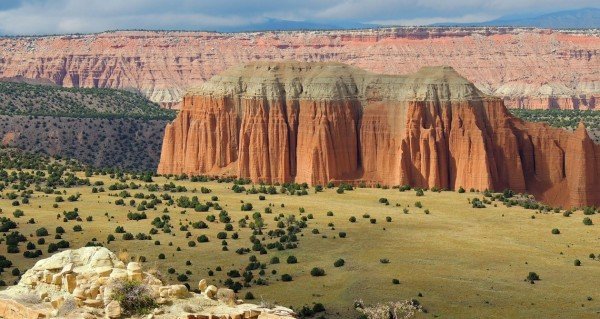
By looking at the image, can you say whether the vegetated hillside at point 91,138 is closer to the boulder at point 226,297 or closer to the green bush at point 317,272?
the green bush at point 317,272

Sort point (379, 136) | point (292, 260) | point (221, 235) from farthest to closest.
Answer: point (379, 136), point (221, 235), point (292, 260)

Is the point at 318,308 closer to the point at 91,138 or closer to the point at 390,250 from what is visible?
the point at 390,250

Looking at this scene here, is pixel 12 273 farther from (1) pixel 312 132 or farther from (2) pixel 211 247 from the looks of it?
(1) pixel 312 132

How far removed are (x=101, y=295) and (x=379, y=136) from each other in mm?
93956

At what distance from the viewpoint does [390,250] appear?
78.6 metres

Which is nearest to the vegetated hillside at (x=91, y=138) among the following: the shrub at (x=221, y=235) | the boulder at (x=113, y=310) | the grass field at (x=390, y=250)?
the grass field at (x=390, y=250)

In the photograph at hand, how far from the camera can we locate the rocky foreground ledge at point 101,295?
3044cm

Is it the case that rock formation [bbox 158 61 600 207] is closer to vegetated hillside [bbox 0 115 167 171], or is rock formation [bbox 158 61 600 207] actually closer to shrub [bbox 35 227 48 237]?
vegetated hillside [bbox 0 115 167 171]

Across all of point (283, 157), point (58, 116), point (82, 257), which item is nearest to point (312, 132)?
point (283, 157)

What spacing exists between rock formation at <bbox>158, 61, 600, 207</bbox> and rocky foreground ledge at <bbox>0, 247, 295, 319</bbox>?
8707 cm

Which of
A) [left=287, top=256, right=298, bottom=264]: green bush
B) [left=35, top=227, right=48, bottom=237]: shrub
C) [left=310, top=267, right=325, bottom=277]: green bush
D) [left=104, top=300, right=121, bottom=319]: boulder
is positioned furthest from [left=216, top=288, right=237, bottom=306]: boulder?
[left=35, top=227, right=48, bottom=237]: shrub

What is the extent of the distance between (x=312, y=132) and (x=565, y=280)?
58.2 meters

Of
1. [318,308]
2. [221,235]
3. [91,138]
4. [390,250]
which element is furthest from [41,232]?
[91,138]

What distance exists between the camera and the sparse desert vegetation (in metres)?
63.9
